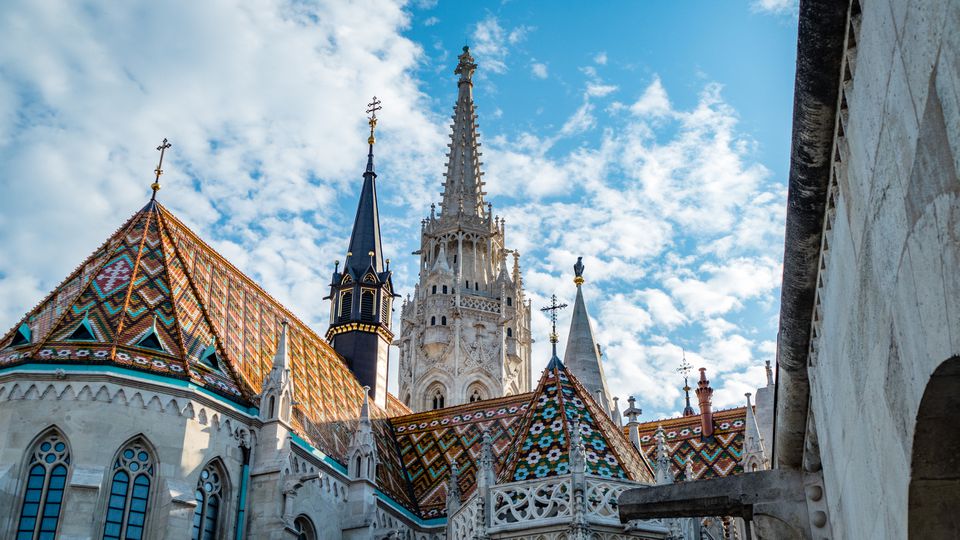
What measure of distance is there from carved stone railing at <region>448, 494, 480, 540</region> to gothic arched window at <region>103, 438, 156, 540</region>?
493 cm

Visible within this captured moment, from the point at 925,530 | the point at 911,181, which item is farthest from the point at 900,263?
the point at 925,530

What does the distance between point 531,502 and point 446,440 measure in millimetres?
9640

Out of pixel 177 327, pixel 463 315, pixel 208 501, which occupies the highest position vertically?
pixel 463 315

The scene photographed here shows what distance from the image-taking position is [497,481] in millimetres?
15883

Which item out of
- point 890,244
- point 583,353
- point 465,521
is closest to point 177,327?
point 465,521

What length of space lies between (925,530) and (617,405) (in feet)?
84.2

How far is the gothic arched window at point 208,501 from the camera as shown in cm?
1608

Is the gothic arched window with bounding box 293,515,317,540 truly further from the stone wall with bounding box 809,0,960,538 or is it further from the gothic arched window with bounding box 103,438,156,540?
the stone wall with bounding box 809,0,960,538

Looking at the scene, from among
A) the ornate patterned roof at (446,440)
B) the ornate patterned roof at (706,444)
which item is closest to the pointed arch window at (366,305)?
the ornate patterned roof at (446,440)

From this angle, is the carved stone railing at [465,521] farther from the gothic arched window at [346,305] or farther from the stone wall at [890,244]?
the gothic arched window at [346,305]

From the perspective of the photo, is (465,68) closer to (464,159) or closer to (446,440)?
(464,159)

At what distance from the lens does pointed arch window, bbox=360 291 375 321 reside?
95.4 ft

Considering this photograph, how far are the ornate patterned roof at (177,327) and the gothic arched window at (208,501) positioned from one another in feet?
4.68

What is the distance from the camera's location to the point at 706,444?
78.4 feet
